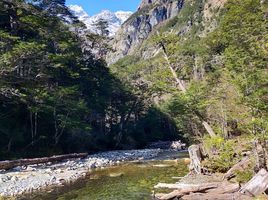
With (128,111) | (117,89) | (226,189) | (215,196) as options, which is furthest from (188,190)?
(128,111)

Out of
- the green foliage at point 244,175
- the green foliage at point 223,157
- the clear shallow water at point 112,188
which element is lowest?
the clear shallow water at point 112,188

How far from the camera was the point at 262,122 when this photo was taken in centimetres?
1063

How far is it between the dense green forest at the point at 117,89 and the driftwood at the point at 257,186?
161 centimetres

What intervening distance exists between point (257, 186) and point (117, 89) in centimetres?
4408

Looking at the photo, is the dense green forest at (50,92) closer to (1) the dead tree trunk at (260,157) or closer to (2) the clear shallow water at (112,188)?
(2) the clear shallow water at (112,188)

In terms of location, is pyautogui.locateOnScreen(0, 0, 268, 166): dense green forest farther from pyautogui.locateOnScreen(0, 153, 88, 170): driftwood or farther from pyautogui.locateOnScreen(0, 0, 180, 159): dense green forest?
pyautogui.locateOnScreen(0, 153, 88, 170): driftwood

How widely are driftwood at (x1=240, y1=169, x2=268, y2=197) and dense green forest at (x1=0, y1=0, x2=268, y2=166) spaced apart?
1.61 metres

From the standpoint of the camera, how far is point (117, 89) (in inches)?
2090

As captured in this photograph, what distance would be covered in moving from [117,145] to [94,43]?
53.0 ft

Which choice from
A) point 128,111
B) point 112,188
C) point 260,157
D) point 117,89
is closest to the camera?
point 260,157

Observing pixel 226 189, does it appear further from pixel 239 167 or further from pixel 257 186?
pixel 239 167

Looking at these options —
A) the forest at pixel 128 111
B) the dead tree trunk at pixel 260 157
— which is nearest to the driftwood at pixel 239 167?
the forest at pixel 128 111

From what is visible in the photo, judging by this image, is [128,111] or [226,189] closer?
[226,189]

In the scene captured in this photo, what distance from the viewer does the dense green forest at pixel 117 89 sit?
1401 centimetres
